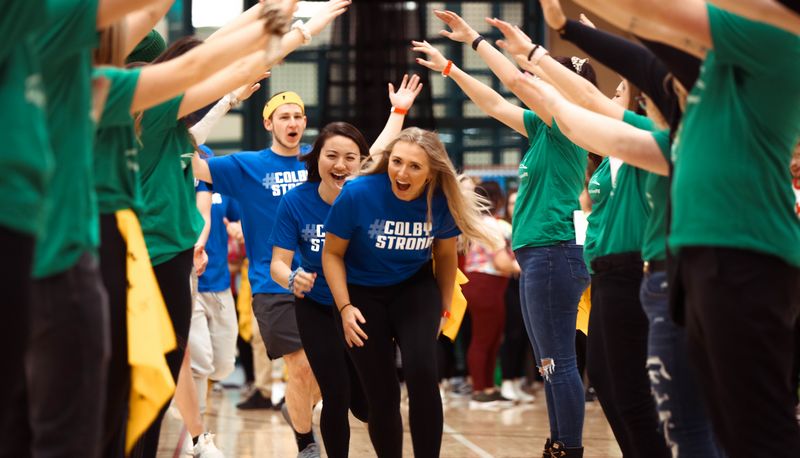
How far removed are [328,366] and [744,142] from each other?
99.7 inches

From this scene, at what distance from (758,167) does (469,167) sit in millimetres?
8509

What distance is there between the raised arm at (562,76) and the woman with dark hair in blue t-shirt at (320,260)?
136cm

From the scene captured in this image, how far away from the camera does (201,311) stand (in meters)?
5.70

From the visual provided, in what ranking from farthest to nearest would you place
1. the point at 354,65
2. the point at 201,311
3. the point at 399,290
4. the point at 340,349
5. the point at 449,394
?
the point at 354,65 < the point at 449,394 < the point at 201,311 < the point at 340,349 < the point at 399,290

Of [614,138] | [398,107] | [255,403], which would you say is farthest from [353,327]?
[255,403]

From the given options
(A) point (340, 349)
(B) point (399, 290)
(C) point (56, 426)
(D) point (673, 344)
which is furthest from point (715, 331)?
(A) point (340, 349)

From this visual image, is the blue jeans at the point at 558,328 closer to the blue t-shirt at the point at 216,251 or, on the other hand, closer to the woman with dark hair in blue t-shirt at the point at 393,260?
the woman with dark hair in blue t-shirt at the point at 393,260

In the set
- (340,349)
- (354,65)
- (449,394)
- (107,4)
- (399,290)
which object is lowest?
(449,394)

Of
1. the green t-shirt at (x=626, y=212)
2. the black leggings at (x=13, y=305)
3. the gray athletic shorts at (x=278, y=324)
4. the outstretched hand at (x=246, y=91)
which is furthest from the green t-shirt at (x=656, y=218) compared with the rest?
the gray athletic shorts at (x=278, y=324)

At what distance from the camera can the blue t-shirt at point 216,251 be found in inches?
248

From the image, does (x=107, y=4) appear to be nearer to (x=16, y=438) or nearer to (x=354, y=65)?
(x=16, y=438)

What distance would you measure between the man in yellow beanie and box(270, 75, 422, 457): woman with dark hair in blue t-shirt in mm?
390

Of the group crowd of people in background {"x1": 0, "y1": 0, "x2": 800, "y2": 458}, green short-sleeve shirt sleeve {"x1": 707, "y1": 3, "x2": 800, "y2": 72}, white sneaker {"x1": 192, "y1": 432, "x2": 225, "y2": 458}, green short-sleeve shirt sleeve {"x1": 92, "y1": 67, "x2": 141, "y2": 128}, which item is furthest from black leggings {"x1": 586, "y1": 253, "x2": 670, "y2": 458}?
white sneaker {"x1": 192, "y1": 432, "x2": 225, "y2": 458}

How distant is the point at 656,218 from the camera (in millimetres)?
2908
